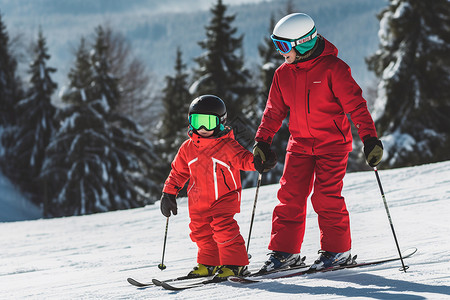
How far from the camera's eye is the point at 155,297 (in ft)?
10.3

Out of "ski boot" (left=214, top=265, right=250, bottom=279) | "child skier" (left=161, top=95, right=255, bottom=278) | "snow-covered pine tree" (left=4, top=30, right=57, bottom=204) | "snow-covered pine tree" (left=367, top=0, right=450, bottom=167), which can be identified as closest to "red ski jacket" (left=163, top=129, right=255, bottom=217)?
"child skier" (left=161, top=95, right=255, bottom=278)

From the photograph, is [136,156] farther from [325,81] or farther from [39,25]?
[325,81]

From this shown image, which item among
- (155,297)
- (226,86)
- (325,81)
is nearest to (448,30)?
(226,86)

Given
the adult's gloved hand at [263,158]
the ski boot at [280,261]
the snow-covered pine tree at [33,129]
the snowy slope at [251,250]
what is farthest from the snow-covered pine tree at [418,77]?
the snow-covered pine tree at [33,129]

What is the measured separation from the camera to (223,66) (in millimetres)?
20531

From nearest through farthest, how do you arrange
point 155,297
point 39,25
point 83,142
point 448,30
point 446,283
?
point 446,283, point 155,297, point 448,30, point 83,142, point 39,25

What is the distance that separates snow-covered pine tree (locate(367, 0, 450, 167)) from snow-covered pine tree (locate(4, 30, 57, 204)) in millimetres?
16790

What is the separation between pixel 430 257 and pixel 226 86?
17.5 meters

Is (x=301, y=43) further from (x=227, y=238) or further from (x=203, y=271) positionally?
(x=203, y=271)

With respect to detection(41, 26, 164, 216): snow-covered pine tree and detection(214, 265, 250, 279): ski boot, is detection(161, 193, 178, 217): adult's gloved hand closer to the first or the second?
detection(214, 265, 250, 279): ski boot

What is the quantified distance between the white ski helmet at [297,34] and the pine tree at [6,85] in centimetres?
2644

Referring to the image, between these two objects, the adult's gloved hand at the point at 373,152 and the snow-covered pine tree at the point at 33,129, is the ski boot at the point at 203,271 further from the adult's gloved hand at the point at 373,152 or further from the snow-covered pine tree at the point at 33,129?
the snow-covered pine tree at the point at 33,129

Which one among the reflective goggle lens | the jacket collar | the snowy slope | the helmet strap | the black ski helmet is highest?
the reflective goggle lens

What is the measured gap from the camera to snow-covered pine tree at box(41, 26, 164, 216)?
22375 millimetres
